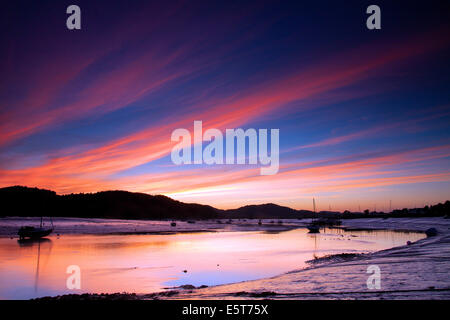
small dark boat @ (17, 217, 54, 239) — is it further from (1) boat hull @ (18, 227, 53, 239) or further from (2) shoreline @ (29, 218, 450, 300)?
(2) shoreline @ (29, 218, 450, 300)

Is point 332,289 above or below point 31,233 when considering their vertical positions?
above

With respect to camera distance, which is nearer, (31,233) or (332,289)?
(332,289)

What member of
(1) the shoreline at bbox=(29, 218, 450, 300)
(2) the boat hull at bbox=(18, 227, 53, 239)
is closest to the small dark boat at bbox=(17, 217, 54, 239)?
(2) the boat hull at bbox=(18, 227, 53, 239)

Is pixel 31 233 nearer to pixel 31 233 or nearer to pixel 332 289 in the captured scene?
pixel 31 233

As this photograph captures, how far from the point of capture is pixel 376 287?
12.7 metres

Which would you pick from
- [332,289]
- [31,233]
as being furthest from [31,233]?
[332,289]

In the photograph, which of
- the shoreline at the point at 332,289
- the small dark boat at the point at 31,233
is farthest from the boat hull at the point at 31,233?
the shoreline at the point at 332,289

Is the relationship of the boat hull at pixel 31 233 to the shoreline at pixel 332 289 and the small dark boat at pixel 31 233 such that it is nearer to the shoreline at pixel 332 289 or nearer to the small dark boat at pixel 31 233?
the small dark boat at pixel 31 233

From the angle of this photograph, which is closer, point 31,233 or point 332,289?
point 332,289

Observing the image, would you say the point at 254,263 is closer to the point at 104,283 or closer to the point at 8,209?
the point at 104,283
